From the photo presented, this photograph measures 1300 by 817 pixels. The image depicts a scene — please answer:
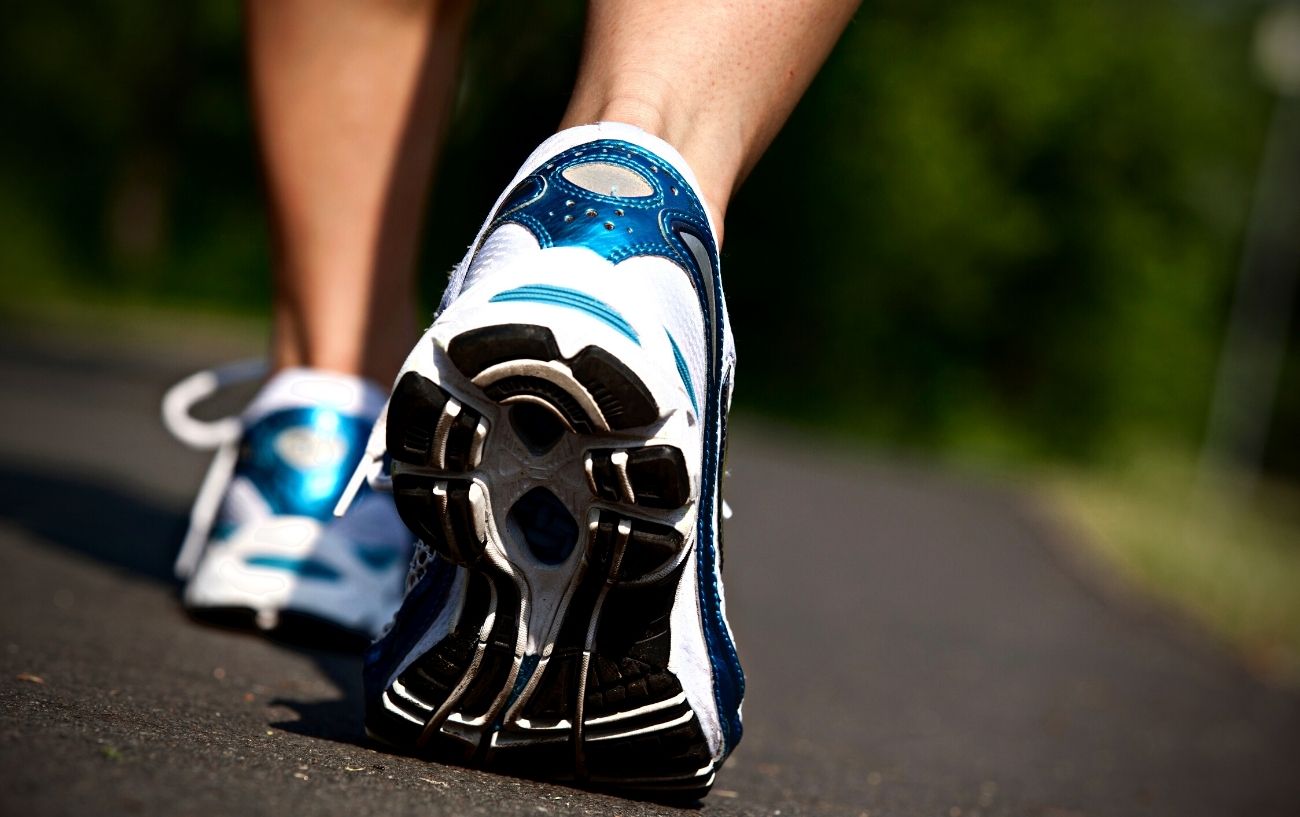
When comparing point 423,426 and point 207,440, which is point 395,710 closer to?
point 423,426

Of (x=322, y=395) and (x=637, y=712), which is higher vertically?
(x=637, y=712)

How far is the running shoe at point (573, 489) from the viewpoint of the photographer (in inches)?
39.8

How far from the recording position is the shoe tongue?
6.00ft

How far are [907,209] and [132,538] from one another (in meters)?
19.1

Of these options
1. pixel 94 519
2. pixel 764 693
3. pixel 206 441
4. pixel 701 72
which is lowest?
pixel 94 519

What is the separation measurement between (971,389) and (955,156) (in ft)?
12.5
